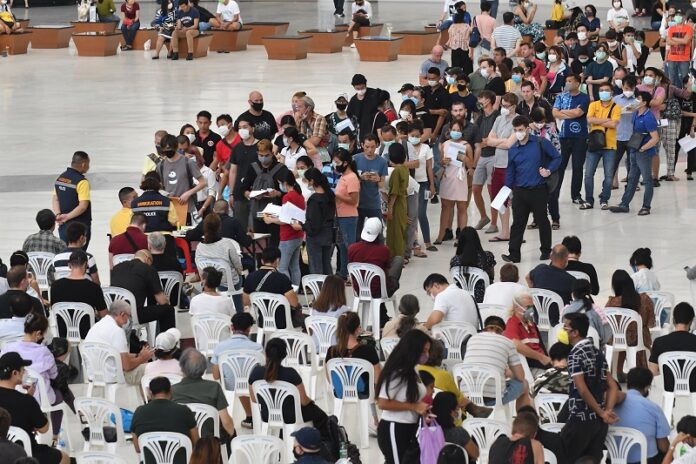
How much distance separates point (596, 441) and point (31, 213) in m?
11.4

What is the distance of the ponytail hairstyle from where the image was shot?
31.6 ft

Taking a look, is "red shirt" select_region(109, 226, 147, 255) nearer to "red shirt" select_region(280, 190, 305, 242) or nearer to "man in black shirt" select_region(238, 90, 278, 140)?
"red shirt" select_region(280, 190, 305, 242)

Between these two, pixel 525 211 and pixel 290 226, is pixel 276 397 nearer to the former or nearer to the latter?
pixel 290 226

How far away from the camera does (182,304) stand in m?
14.3

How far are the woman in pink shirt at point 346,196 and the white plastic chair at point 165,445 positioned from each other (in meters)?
6.18

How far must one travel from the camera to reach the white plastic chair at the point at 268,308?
40.3 ft

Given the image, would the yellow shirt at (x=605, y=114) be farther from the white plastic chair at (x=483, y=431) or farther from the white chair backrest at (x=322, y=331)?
the white plastic chair at (x=483, y=431)

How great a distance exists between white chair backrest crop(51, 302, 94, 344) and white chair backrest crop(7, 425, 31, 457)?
293 cm

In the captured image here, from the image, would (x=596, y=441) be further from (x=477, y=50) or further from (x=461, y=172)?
(x=477, y=50)

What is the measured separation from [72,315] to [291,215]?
330 centimetres

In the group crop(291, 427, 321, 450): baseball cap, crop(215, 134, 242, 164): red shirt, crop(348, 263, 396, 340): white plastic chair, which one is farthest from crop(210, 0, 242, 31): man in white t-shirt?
crop(291, 427, 321, 450): baseball cap

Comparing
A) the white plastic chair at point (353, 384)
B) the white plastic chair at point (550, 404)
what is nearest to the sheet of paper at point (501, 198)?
the white plastic chair at point (353, 384)

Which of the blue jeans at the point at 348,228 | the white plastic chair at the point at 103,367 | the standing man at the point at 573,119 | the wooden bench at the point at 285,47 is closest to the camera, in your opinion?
the white plastic chair at the point at 103,367

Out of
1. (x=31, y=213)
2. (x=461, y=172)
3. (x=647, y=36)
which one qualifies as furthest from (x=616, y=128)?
(x=647, y=36)
